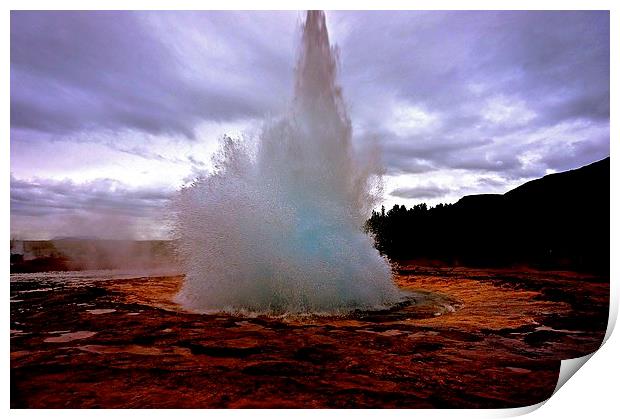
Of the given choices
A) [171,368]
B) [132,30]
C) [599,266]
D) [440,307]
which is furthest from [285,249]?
[599,266]

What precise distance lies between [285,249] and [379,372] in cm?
262

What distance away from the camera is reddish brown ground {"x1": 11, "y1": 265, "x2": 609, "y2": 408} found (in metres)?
3.14

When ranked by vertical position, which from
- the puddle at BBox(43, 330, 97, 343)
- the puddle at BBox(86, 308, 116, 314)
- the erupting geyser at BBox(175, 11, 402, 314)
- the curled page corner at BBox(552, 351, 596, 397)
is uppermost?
the erupting geyser at BBox(175, 11, 402, 314)

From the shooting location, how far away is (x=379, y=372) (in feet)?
11.2

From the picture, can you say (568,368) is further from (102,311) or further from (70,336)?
(102,311)

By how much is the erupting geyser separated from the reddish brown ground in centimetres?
56

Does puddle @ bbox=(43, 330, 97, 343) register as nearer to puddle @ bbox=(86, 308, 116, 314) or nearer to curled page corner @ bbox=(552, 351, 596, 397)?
puddle @ bbox=(86, 308, 116, 314)

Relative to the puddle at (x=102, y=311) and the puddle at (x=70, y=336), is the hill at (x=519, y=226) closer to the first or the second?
the puddle at (x=102, y=311)

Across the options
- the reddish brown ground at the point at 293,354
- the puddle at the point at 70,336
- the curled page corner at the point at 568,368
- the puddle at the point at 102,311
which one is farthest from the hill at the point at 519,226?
the puddle at the point at 70,336

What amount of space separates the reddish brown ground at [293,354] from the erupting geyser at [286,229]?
1.84 ft

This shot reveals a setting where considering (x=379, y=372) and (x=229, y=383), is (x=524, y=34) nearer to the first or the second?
(x=379, y=372)

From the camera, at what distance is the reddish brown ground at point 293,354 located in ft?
10.3

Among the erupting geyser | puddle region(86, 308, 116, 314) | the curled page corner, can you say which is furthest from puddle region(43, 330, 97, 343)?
the curled page corner
